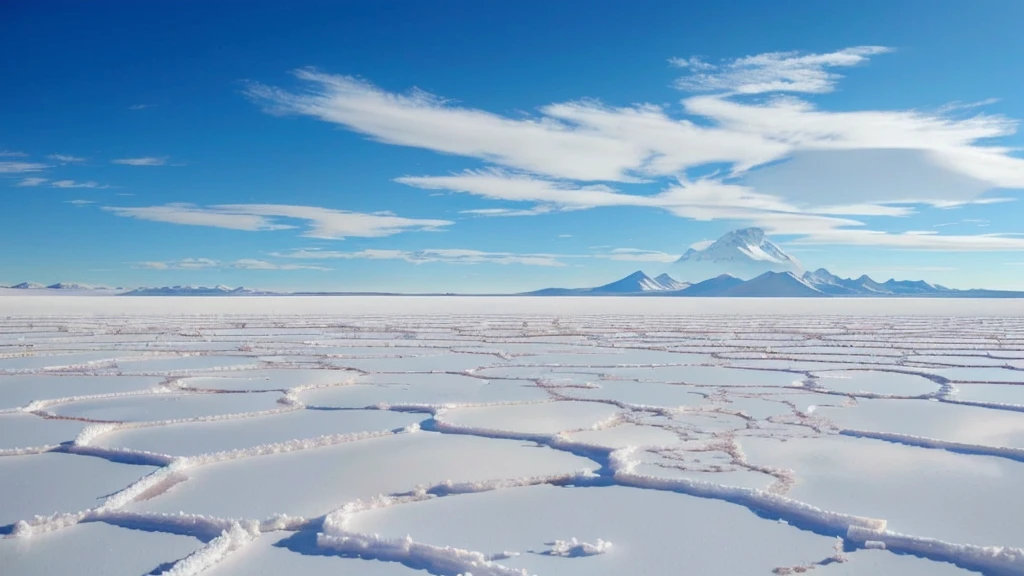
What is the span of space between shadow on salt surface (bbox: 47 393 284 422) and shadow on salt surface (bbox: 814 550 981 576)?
3654 mm

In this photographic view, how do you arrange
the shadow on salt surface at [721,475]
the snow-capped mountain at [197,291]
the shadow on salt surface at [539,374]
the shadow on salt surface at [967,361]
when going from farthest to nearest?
1. the snow-capped mountain at [197,291]
2. the shadow on salt surface at [967,361]
3. the shadow on salt surface at [539,374]
4. the shadow on salt surface at [721,475]

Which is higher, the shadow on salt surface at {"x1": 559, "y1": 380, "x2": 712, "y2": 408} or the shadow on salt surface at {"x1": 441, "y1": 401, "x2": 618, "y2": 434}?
the shadow on salt surface at {"x1": 559, "y1": 380, "x2": 712, "y2": 408}

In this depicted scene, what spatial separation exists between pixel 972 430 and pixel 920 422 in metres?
0.29

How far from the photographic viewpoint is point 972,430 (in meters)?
4.50

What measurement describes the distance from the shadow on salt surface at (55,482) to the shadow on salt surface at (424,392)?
178 cm

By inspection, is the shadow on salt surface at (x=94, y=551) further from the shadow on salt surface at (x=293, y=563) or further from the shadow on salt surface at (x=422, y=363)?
the shadow on salt surface at (x=422, y=363)

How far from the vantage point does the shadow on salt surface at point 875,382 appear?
20.1 ft

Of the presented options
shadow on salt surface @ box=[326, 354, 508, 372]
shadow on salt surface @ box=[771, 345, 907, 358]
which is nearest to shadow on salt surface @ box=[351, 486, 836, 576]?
shadow on salt surface @ box=[326, 354, 508, 372]

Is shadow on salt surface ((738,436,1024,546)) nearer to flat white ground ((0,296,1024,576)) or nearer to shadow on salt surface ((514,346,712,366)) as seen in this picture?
flat white ground ((0,296,1024,576))

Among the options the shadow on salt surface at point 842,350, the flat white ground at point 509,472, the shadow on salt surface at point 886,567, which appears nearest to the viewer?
the shadow on salt surface at point 886,567

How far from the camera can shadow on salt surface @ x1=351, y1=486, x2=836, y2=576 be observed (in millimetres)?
2436

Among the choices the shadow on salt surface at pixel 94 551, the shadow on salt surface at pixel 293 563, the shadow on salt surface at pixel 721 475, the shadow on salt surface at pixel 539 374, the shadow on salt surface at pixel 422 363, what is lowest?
the shadow on salt surface at pixel 293 563

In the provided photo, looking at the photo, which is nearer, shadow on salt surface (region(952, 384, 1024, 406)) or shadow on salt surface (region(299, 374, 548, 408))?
shadow on salt surface (region(299, 374, 548, 408))

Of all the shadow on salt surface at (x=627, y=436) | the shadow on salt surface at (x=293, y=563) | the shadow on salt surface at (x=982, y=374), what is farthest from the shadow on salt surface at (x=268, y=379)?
the shadow on salt surface at (x=982, y=374)
